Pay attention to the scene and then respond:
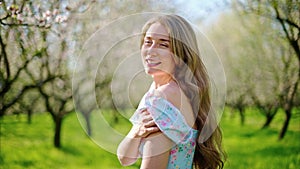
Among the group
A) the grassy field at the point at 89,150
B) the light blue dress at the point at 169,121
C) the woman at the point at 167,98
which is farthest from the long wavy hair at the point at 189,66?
the grassy field at the point at 89,150

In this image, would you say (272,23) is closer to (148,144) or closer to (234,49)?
(234,49)

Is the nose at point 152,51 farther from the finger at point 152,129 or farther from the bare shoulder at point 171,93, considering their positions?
the finger at point 152,129

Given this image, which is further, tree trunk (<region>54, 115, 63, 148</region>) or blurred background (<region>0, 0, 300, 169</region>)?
tree trunk (<region>54, 115, 63, 148</region>)

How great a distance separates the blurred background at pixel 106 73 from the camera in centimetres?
691

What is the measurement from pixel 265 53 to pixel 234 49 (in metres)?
2.05

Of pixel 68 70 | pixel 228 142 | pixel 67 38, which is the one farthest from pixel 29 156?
pixel 228 142

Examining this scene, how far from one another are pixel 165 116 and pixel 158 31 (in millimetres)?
306

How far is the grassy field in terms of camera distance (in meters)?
7.85

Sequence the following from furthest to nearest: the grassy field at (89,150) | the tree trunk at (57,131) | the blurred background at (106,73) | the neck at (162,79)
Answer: the tree trunk at (57,131) < the grassy field at (89,150) < the blurred background at (106,73) < the neck at (162,79)

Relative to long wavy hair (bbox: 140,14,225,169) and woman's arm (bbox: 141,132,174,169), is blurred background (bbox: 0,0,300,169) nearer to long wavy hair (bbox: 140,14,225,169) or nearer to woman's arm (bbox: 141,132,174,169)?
long wavy hair (bbox: 140,14,225,169)

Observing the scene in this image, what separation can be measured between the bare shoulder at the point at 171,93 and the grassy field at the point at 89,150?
5.07m

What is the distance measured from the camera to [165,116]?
1.59 meters

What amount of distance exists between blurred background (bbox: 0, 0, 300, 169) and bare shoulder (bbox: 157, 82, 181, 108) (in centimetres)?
398

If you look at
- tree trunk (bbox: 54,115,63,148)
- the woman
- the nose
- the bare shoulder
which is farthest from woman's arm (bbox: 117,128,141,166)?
tree trunk (bbox: 54,115,63,148)
